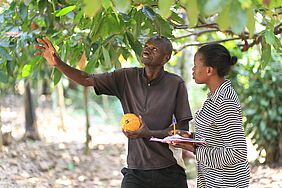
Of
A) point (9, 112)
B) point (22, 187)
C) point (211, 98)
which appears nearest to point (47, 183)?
point (22, 187)

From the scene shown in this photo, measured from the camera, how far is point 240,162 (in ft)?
9.26

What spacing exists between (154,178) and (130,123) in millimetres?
406

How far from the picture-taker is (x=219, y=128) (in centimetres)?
280

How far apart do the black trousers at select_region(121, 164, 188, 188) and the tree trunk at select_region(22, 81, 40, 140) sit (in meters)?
5.55

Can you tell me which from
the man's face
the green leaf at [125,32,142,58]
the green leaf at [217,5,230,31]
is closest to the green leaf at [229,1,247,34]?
the green leaf at [217,5,230,31]

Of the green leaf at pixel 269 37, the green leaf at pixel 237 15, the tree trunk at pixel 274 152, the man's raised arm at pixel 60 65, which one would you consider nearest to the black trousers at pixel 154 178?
the man's raised arm at pixel 60 65

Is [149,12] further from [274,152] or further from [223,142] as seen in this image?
Result: [274,152]

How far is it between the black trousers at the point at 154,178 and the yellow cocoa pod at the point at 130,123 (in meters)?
0.35

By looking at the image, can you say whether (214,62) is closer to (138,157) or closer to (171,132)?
(171,132)

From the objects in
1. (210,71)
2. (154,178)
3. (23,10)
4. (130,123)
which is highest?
(23,10)

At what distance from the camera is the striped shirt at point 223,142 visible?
9.11ft

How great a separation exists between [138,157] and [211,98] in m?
0.61

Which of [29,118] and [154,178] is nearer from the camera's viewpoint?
[154,178]

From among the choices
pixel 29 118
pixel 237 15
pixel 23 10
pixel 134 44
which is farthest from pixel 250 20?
pixel 29 118
